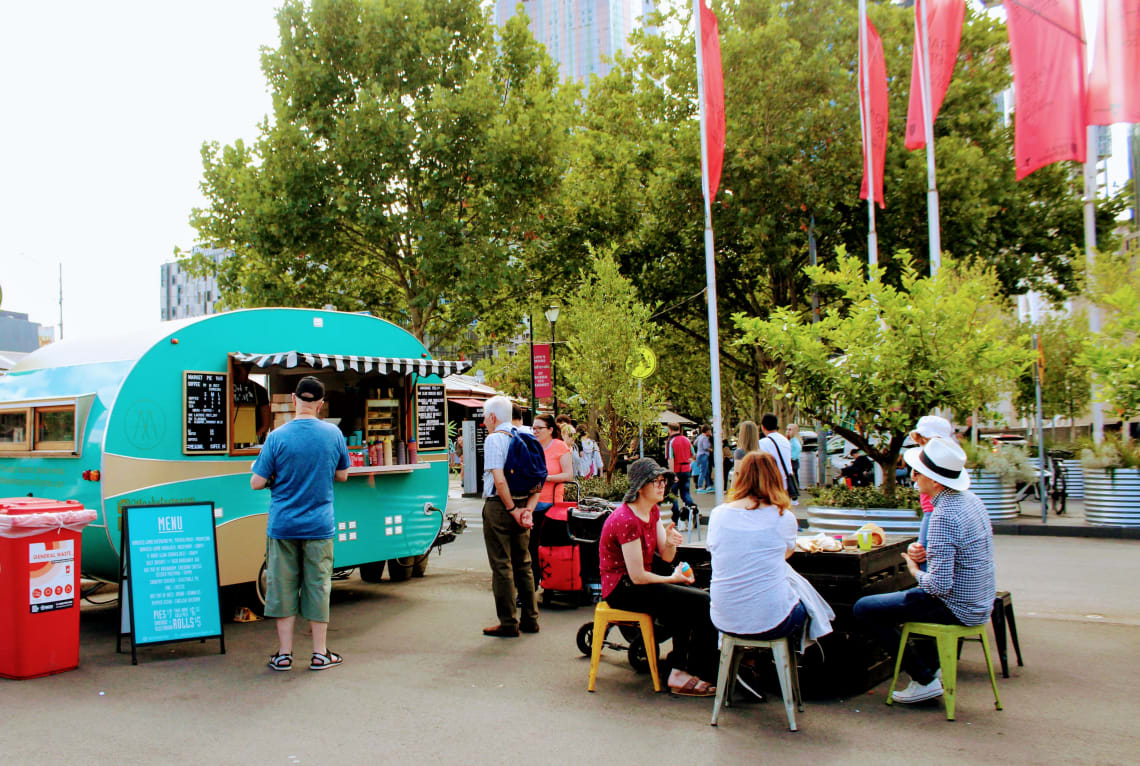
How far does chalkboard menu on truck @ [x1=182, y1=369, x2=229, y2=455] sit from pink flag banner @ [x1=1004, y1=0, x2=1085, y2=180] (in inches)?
629

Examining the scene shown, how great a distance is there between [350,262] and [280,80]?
16.9ft

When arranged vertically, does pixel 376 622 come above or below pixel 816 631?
below

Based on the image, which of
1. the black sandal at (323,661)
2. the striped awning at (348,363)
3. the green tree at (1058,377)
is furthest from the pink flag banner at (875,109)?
the black sandal at (323,661)

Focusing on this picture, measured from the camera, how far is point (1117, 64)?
17.3m

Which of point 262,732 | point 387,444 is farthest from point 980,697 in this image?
point 387,444

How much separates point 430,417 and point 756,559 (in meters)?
5.94

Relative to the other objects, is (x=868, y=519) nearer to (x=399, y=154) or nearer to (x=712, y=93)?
(x=712, y=93)

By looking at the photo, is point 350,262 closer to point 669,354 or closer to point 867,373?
point 669,354

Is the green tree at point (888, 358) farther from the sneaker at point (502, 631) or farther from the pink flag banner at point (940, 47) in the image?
the pink flag banner at point (940, 47)

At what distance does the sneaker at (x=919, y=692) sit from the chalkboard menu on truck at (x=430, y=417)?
6093mm

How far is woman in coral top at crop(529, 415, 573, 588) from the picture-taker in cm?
928

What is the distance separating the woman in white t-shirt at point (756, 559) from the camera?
5164 mm

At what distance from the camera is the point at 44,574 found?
6.52 metres

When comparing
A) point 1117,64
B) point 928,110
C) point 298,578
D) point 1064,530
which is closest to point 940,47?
point 928,110
